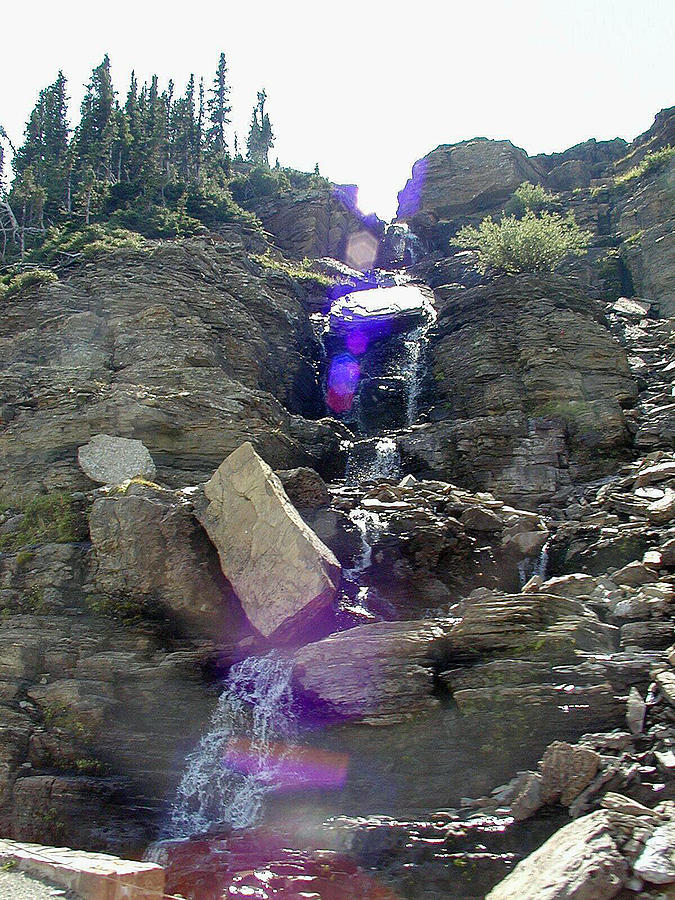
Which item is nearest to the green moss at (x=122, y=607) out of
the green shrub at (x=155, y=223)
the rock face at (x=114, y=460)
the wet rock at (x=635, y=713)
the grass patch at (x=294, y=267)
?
the rock face at (x=114, y=460)

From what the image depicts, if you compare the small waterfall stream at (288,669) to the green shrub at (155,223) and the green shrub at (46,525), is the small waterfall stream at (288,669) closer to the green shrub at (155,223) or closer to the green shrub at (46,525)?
the green shrub at (46,525)

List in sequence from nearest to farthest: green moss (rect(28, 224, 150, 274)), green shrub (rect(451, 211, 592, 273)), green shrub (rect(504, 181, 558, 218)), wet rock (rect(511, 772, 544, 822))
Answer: wet rock (rect(511, 772, 544, 822)) < green moss (rect(28, 224, 150, 274)) < green shrub (rect(451, 211, 592, 273)) < green shrub (rect(504, 181, 558, 218))

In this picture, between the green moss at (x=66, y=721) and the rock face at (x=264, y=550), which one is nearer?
the green moss at (x=66, y=721)

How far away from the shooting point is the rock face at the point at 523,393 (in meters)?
24.8

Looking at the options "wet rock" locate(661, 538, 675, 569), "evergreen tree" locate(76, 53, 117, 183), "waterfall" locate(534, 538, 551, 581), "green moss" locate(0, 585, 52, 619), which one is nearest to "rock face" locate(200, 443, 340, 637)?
"green moss" locate(0, 585, 52, 619)

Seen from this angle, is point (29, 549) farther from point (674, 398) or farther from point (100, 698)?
point (674, 398)

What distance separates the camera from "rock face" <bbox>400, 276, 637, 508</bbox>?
81.3 ft

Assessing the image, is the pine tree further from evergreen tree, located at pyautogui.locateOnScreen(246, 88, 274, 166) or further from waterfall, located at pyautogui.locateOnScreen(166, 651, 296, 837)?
waterfall, located at pyautogui.locateOnScreen(166, 651, 296, 837)

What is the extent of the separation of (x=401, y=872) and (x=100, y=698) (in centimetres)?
689

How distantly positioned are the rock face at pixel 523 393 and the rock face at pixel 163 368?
526cm

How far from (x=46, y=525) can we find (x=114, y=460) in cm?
298

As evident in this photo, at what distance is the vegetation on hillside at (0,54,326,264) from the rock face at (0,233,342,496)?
5347 millimetres

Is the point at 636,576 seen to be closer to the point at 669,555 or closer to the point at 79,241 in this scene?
the point at 669,555

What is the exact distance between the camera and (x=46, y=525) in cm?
1838
